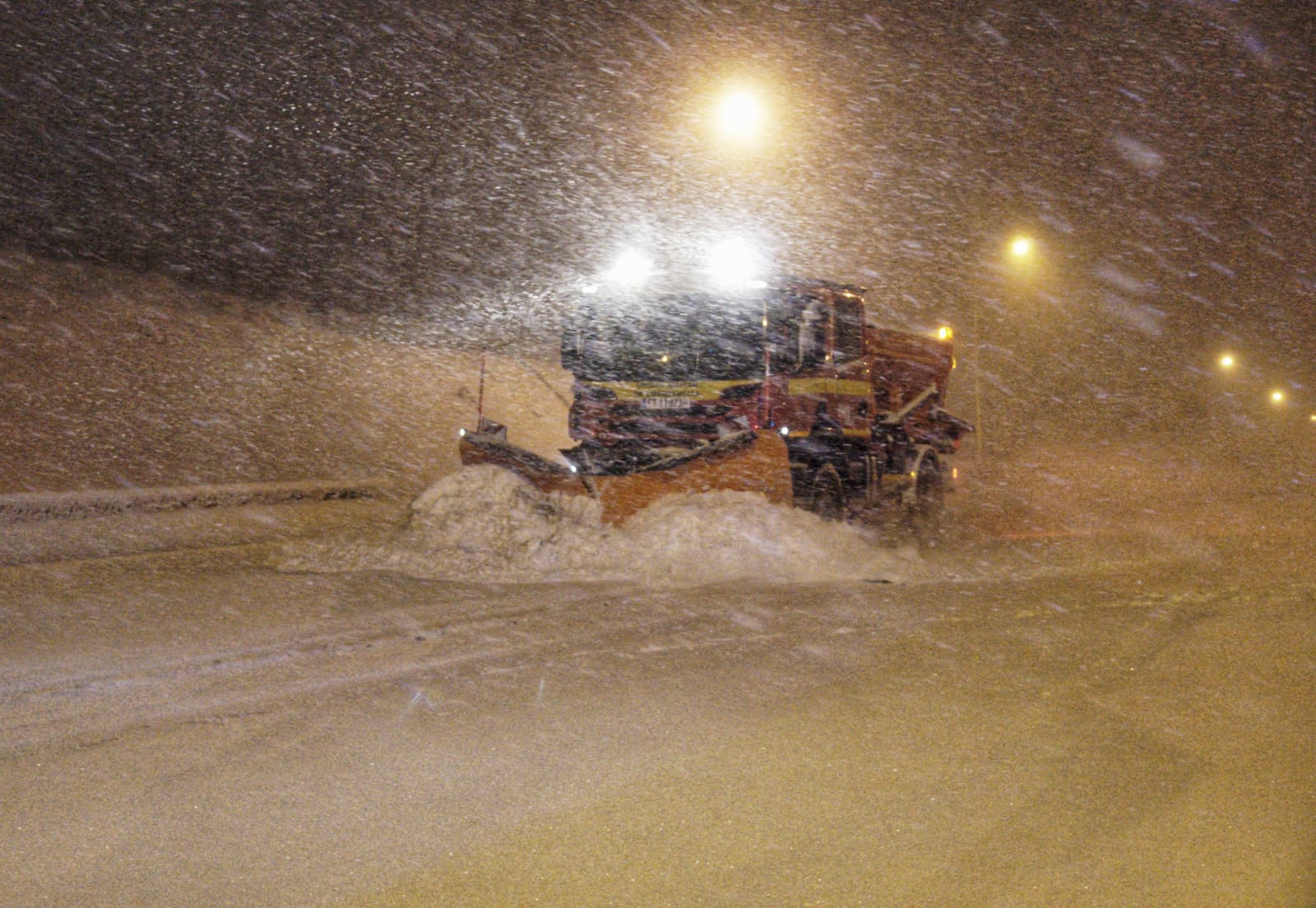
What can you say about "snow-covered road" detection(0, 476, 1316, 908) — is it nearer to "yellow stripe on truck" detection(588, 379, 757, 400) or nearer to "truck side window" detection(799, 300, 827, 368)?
"yellow stripe on truck" detection(588, 379, 757, 400)

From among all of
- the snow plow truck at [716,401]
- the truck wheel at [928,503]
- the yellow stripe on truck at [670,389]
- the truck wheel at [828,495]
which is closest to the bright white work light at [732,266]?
the snow plow truck at [716,401]

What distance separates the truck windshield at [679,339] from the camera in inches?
401

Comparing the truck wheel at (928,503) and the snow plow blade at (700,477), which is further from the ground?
the snow plow blade at (700,477)

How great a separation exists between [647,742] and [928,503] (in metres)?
8.55

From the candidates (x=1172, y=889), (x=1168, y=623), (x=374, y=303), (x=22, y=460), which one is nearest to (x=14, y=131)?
(x=22, y=460)

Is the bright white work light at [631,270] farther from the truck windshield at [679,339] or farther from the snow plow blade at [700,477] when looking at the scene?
the snow plow blade at [700,477]

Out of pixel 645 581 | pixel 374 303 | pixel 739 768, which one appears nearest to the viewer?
pixel 739 768

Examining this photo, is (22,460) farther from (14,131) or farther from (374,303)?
(374,303)

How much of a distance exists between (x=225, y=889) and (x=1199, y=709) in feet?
14.2

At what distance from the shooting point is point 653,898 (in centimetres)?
305

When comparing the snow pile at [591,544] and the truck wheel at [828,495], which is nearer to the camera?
the snow pile at [591,544]

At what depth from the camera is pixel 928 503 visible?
12.3m

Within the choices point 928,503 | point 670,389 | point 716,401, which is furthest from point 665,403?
point 928,503

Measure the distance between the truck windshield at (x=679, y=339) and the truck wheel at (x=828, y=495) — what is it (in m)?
1.36
